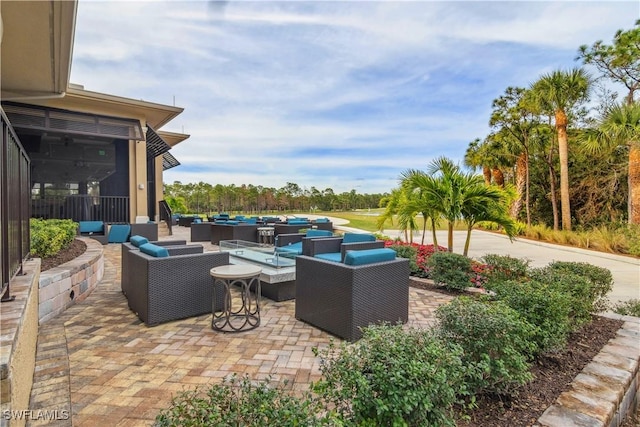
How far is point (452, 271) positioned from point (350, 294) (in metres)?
2.53

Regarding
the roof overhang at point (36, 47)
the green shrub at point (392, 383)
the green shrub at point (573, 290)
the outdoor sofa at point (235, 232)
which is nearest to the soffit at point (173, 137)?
the outdoor sofa at point (235, 232)

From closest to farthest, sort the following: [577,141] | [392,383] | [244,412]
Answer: [244,412] < [392,383] < [577,141]

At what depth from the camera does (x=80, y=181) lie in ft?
39.0

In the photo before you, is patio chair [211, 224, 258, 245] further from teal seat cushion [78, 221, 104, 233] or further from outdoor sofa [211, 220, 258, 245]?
teal seat cushion [78, 221, 104, 233]

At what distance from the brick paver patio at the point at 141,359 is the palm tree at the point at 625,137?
10.4 m

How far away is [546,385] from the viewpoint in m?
2.21

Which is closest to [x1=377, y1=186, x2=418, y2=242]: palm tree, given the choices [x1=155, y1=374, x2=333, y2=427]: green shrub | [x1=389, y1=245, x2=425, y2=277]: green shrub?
[x1=389, y1=245, x2=425, y2=277]: green shrub

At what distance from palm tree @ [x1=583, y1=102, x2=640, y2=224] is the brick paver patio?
34.1 ft

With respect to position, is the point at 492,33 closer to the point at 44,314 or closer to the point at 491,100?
the point at 44,314

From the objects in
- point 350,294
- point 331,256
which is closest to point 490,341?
point 350,294

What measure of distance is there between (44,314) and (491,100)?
19.0m

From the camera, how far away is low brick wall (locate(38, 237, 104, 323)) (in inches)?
140

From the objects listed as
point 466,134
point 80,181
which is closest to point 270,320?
point 80,181

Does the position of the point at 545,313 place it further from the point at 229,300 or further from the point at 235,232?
the point at 235,232
